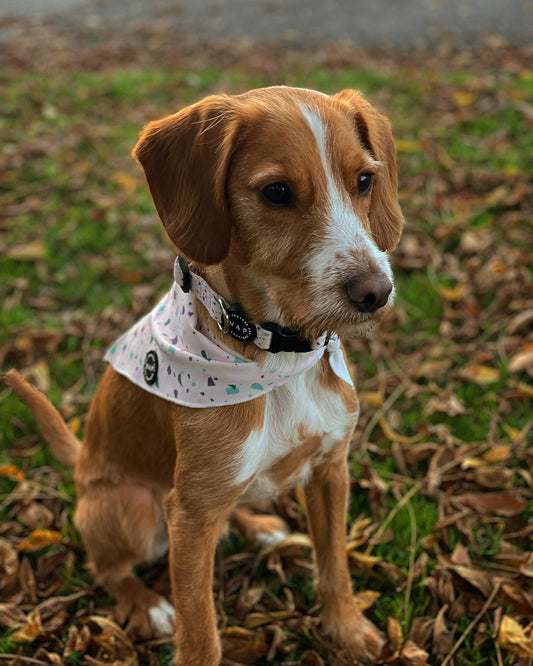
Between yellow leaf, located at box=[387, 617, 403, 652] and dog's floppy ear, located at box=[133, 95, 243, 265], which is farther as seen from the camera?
yellow leaf, located at box=[387, 617, 403, 652]

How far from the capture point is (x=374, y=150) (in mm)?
2248

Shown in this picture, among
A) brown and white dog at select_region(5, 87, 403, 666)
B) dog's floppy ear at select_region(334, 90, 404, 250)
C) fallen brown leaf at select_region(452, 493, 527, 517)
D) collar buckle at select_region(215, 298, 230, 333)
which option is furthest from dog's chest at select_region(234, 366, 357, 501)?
fallen brown leaf at select_region(452, 493, 527, 517)

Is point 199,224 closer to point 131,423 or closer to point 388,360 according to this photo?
point 131,423

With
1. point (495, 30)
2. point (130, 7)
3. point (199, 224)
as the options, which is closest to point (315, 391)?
point (199, 224)

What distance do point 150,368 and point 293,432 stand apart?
0.54 metres

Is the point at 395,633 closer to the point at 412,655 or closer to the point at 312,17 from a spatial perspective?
the point at 412,655

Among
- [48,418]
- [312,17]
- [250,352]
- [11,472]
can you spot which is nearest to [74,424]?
[11,472]

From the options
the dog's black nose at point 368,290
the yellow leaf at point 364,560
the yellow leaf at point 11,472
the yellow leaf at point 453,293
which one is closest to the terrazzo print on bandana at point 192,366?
the dog's black nose at point 368,290

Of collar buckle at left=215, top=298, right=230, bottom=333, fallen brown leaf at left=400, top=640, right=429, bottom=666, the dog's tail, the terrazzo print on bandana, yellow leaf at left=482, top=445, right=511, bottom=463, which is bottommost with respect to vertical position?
fallen brown leaf at left=400, top=640, right=429, bottom=666

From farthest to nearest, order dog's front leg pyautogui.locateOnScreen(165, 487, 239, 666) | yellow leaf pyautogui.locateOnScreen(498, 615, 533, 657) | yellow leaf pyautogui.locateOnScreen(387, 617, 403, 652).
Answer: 1. yellow leaf pyautogui.locateOnScreen(387, 617, 403, 652)
2. yellow leaf pyautogui.locateOnScreen(498, 615, 533, 657)
3. dog's front leg pyautogui.locateOnScreen(165, 487, 239, 666)

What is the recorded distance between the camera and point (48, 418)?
2.90 m

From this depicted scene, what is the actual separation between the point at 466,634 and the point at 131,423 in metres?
1.52

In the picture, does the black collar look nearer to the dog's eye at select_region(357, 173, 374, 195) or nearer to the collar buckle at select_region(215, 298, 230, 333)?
the collar buckle at select_region(215, 298, 230, 333)

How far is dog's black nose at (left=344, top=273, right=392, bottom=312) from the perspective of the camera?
1.89 m
